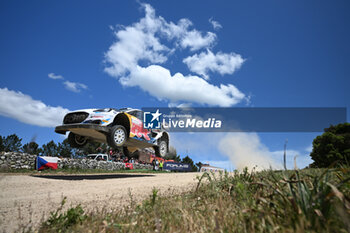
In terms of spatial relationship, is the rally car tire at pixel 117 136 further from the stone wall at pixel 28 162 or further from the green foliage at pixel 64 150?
the green foliage at pixel 64 150

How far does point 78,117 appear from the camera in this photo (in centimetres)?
890

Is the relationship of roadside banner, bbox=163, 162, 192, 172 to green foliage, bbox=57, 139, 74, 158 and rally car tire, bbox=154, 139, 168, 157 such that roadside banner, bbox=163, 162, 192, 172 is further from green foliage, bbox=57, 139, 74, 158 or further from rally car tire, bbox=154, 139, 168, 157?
green foliage, bbox=57, 139, 74, 158

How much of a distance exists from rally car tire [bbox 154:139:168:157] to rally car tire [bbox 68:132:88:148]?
4.04 metres

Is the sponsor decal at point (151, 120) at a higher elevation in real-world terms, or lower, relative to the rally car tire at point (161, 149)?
higher

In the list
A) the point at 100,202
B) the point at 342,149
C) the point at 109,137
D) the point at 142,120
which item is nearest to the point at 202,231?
the point at 100,202

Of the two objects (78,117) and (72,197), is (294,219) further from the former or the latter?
(78,117)

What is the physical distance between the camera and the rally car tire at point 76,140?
10.1m

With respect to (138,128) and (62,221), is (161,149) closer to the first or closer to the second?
(138,128)

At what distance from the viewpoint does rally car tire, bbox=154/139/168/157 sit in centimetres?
1242

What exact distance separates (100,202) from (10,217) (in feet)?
4.21

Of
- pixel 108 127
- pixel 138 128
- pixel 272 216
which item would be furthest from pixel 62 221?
pixel 138 128

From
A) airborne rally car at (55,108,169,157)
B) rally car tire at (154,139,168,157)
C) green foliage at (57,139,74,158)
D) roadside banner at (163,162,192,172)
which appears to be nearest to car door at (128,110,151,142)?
airborne rally car at (55,108,169,157)

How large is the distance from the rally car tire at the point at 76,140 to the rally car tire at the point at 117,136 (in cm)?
274

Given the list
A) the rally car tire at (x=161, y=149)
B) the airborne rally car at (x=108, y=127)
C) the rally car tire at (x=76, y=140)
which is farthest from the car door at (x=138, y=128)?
the rally car tire at (x=76, y=140)
